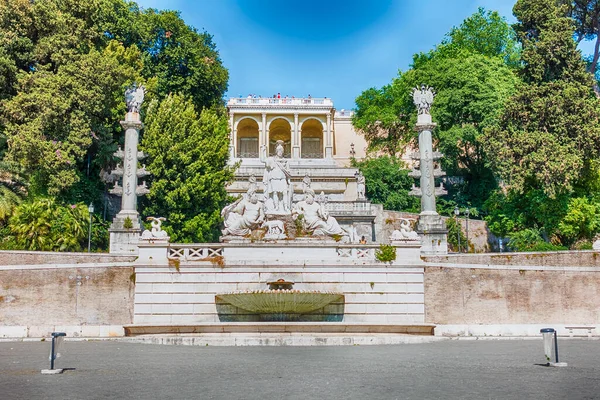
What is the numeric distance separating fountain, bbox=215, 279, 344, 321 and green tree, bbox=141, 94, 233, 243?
1009 centimetres

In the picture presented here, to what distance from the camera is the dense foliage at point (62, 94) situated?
28.5 m

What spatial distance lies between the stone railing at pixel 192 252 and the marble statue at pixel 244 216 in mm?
905

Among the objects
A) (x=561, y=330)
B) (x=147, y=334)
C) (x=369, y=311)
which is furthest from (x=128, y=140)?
(x=561, y=330)

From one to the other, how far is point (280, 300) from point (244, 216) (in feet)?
14.5

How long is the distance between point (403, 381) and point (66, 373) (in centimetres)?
630

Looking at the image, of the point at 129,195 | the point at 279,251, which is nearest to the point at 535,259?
the point at 279,251

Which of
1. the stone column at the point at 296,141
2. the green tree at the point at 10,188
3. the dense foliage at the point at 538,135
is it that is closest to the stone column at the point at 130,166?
the green tree at the point at 10,188

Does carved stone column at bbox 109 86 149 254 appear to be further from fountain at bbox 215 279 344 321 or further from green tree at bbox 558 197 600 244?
green tree at bbox 558 197 600 244

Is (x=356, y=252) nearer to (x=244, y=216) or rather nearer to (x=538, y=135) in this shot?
(x=244, y=216)

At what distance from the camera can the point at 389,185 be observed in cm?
4234

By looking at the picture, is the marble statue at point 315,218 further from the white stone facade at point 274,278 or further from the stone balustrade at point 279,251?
the white stone facade at point 274,278

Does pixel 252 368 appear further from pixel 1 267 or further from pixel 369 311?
pixel 1 267

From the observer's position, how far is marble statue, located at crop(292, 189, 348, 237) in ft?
74.2

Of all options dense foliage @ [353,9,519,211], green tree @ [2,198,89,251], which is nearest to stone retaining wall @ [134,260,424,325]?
green tree @ [2,198,89,251]
